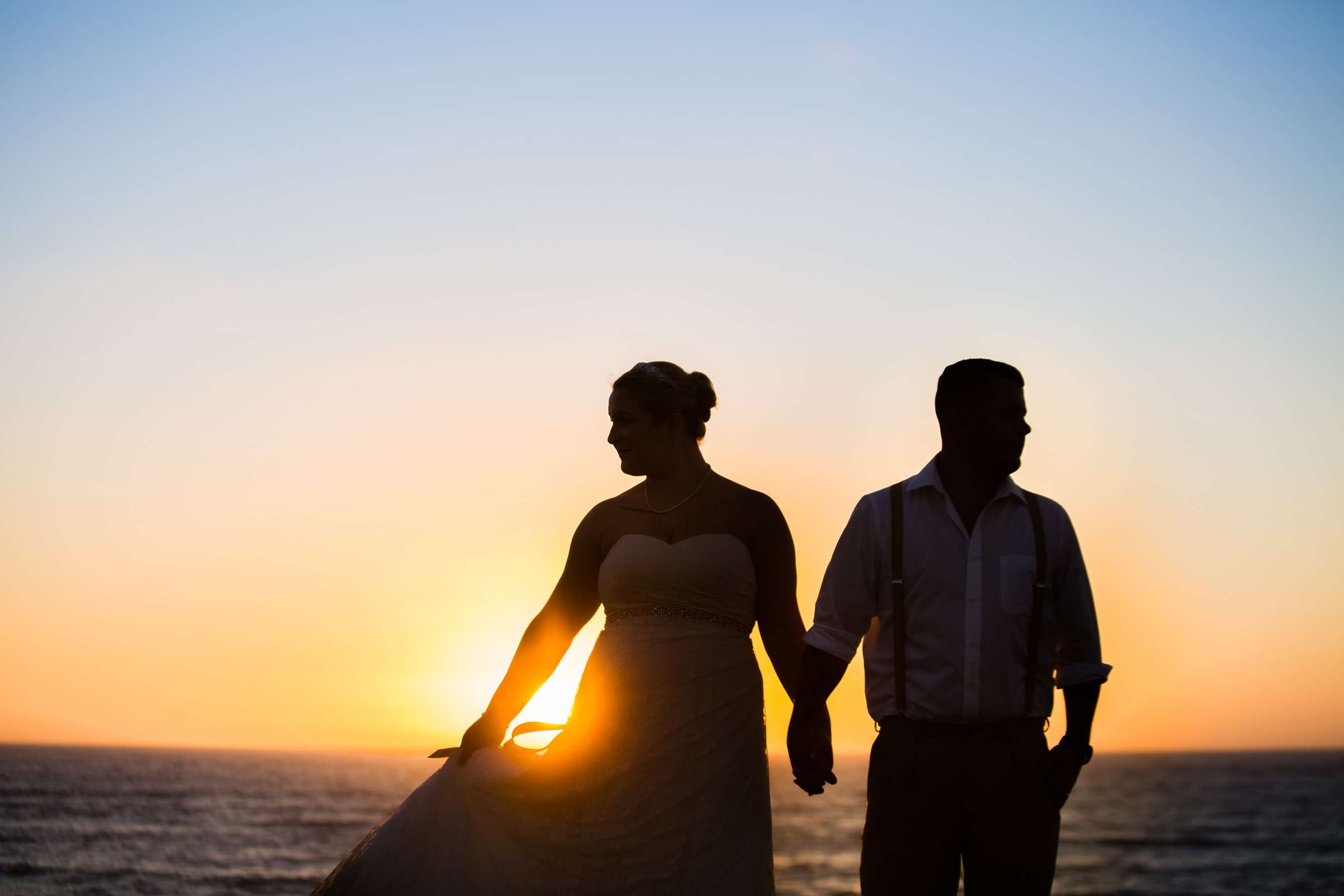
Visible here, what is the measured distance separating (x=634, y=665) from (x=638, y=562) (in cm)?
40

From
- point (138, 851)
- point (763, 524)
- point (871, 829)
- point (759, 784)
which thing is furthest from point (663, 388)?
point (138, 851)

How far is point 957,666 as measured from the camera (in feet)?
12.2

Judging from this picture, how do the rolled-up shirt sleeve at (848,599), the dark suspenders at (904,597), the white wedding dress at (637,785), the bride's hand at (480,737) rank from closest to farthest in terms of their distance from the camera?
1. the dark suspenders at (904,597)
2. the rolled-up shirt sleeve at (848,599)
3. the white wedding dress at (637,785)
4. the bride's hand at (480,737)

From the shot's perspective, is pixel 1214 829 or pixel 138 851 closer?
pixel 138 851

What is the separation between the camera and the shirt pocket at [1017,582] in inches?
148

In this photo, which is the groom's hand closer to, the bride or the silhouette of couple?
the silhouette of couple

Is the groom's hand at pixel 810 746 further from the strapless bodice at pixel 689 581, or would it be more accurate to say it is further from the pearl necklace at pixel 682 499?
the pearl necklace at pixel 682 499

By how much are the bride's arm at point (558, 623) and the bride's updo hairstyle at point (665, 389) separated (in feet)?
1.84

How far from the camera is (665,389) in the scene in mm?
5008

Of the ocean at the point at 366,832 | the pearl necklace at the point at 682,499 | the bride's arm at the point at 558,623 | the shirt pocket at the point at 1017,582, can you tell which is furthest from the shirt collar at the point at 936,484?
the ocean at the point at 366,832

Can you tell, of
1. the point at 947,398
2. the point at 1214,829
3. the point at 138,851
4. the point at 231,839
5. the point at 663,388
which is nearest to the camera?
the point at 947,398

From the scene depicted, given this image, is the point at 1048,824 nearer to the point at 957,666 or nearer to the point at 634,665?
the point at 957,666

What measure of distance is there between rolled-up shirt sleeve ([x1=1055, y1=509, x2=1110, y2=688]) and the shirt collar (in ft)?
0.71

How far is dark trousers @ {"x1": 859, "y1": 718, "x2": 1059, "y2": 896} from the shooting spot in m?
3.63
